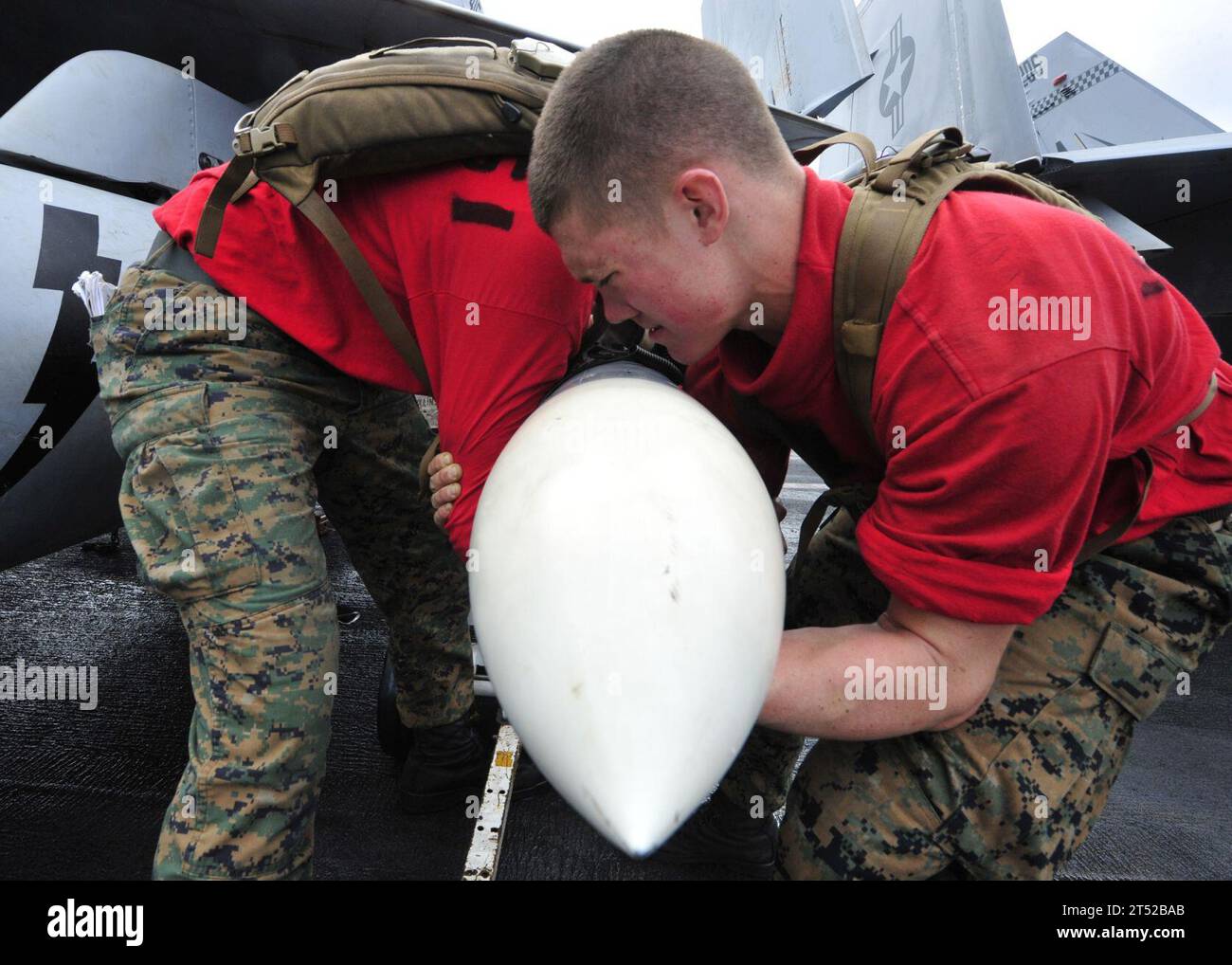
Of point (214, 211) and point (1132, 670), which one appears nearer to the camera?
point (1132, 670)

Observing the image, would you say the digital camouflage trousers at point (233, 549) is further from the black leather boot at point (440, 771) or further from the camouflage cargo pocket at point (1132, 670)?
the camouflage cargo pocket at point (1132, 670)

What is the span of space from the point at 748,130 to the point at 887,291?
12.1 inches

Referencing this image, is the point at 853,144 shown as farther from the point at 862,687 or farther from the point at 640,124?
the point at 862,687

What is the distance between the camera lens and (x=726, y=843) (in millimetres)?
1898

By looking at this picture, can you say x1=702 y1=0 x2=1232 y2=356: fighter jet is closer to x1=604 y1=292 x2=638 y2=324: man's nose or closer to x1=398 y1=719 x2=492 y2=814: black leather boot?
x1=604 y1=292 x2=638 y2=324: man's nose

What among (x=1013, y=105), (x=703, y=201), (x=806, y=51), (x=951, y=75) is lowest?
(x=703, y=201)

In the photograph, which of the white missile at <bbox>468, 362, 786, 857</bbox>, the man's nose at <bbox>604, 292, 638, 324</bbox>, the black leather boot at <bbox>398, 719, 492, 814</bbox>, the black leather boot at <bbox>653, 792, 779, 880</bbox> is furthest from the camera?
the black leather boot at <bbox>398, 719, 492, 814</bbox>

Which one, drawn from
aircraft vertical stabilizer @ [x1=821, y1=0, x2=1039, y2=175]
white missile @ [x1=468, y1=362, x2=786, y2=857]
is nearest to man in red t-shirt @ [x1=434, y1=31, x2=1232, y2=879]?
white missile @ [x1=468, y1=362, x2=786, y2=857]

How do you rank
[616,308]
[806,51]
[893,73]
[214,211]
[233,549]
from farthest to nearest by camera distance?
[806,51], [893,73], [214,211], [233,549], [616,308]

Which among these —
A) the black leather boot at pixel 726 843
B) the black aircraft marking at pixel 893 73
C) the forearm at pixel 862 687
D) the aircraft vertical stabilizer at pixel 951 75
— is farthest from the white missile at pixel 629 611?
the black aircraft marking at pixel 893 73

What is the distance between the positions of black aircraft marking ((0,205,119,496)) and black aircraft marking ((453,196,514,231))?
3.83 feet

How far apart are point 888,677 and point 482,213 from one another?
950 mm

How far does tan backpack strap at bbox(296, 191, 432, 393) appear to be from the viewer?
4.24ft

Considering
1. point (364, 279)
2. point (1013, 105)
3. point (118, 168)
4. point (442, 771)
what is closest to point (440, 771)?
point (442, 771)
